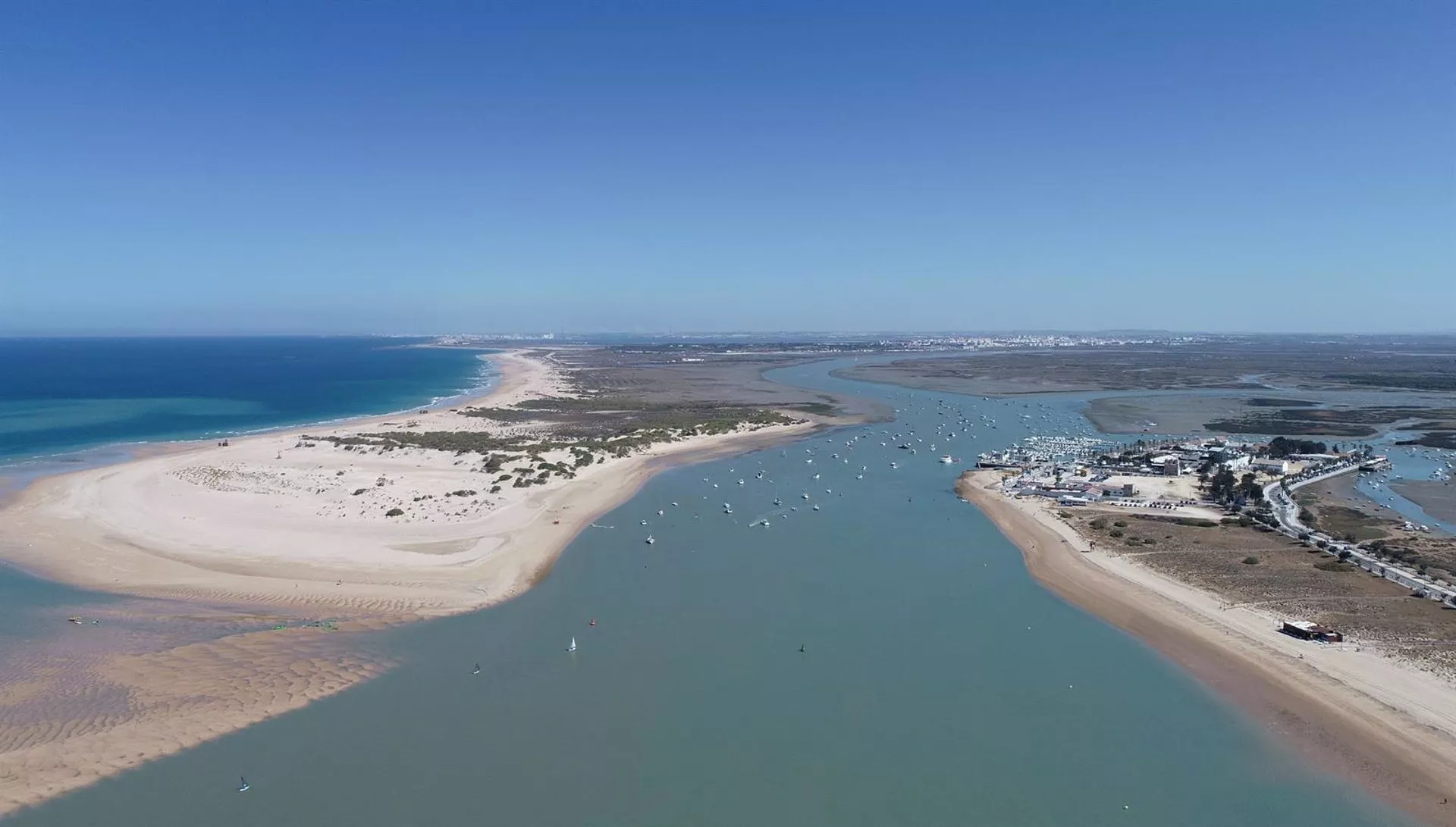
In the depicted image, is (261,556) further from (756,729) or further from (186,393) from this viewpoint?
(186,393)

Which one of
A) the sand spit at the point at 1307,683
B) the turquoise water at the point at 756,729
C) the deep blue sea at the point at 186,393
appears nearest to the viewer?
the turquoise water at the point at 756,729

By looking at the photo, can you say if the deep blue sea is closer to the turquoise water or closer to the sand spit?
the turquoise water

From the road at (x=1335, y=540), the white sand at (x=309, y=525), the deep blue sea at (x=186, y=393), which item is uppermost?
the deep blue sea at (x=186, y=393)

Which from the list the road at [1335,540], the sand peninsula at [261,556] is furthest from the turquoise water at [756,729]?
the road at [1335,540]

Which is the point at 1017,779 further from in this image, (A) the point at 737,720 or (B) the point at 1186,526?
(B) the point at 1186,526

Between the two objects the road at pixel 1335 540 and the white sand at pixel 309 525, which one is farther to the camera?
the white sand at pixel 309 525

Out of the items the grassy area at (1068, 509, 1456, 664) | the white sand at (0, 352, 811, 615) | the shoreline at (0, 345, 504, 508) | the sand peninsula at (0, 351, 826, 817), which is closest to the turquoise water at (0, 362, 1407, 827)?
the sand peninsula at (0, 351, 826, 817)

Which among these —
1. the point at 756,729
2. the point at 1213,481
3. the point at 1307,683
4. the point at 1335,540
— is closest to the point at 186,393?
the point at 756,729

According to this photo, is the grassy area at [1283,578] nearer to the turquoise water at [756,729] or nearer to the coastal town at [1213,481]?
the coastal town at [1213,481]
